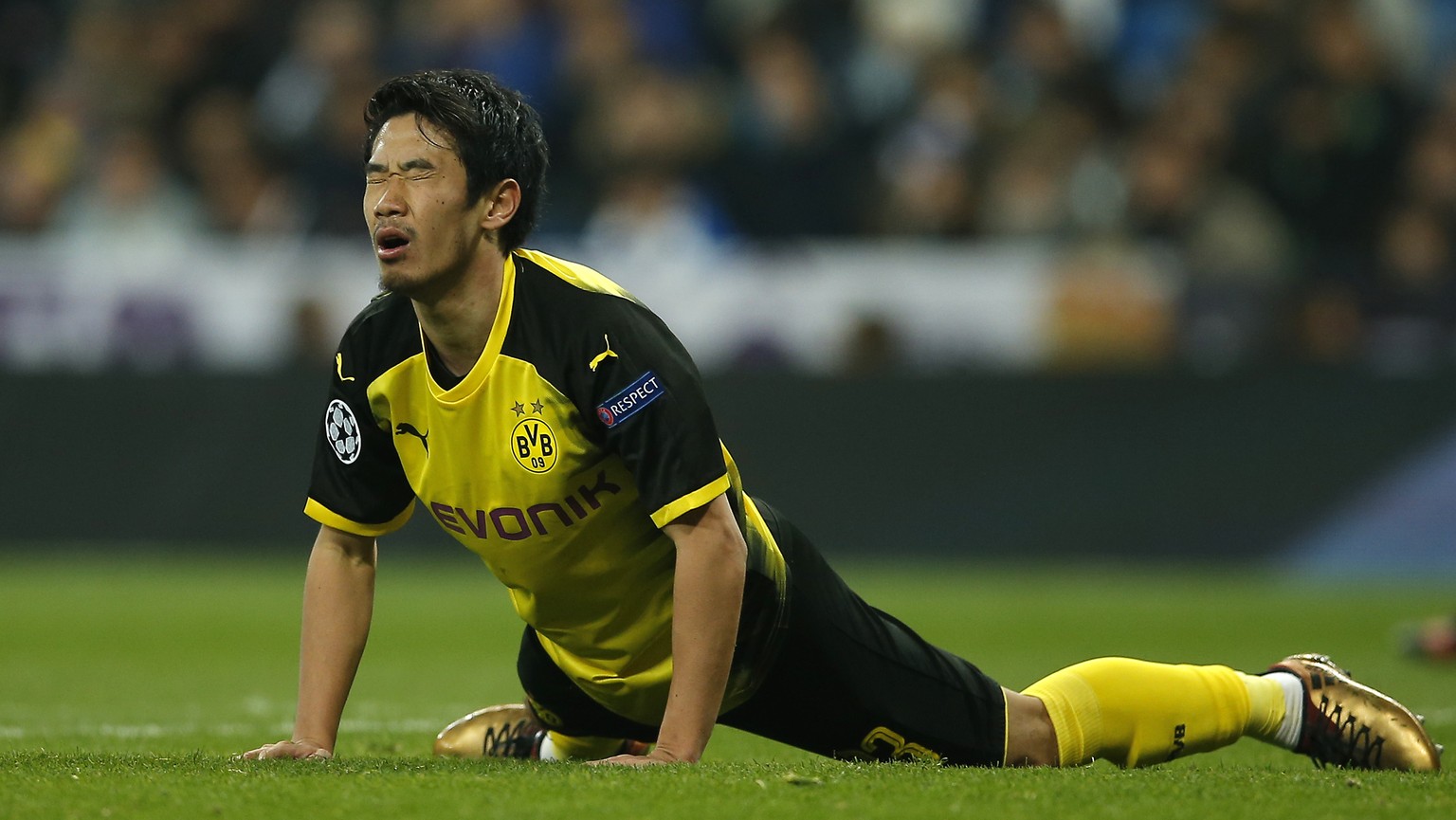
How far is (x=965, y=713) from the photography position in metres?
4.59

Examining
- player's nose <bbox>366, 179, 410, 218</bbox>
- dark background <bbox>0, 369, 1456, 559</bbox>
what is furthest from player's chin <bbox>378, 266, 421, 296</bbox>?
dark background <bbox>0, 369, 1456, 559</bbox>

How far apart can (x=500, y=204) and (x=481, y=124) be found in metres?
0.19

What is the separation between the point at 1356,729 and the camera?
473 centimetres

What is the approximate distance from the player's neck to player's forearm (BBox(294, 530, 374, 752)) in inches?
23.5

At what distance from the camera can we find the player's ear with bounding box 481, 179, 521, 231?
13.5 ft

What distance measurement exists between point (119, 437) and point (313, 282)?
1613mm

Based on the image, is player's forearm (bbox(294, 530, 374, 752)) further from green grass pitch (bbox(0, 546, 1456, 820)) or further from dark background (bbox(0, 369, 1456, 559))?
dark background (bbox(0, 369, 1456, 559))

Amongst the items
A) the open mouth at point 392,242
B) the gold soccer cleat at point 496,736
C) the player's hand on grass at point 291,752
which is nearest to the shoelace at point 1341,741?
the gold soccer cleat at point 496,736

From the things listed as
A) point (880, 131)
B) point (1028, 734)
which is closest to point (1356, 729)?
point (1028, 734)

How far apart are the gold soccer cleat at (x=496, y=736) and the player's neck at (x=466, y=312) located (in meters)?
1.31

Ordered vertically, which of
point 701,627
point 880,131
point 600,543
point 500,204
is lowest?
point 701,627

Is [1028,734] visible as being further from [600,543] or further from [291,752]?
[291,752]

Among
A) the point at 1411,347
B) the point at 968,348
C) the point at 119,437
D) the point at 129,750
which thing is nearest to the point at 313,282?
the point at 119,437

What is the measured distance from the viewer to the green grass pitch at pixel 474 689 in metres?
3.63
